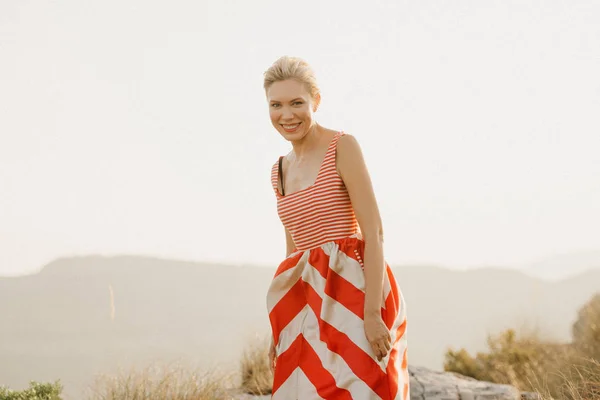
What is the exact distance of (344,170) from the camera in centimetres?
272

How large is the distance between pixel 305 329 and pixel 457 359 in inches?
297

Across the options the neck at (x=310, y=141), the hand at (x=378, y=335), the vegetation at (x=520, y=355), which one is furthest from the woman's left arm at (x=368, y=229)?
the vegetation at (x=520, y=355)

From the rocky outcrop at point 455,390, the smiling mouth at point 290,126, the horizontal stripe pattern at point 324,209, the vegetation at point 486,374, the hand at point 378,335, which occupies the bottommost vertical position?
the rocky outcrop at point 455,390

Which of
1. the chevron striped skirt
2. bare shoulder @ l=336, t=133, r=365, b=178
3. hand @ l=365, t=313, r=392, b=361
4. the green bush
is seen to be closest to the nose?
bare shoulder @ l=336, t=133, r=365, b=178

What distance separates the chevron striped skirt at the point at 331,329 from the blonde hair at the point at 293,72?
694 mm

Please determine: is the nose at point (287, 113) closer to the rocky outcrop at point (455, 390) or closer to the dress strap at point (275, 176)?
the dress strap at point (275, 176)

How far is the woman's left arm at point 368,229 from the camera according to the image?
2.58 meters

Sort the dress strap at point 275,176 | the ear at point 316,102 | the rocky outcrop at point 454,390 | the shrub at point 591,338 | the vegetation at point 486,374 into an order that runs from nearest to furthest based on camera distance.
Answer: the ear at point 316,102 < the dress strap at point 275,176 < the vegetation at point 486,374 < the rocky outcrop at point 454,390 < the shrub at point 591,338

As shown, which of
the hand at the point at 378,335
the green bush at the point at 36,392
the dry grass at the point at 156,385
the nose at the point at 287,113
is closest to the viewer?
the hand at the point at 378,335

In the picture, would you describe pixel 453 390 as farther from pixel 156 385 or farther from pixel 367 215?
pixel 367 215

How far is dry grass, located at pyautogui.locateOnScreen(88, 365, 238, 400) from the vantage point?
19.8 ft

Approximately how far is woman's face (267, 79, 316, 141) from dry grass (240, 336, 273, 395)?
206 inches

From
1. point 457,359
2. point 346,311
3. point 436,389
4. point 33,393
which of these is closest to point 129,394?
point 33,393

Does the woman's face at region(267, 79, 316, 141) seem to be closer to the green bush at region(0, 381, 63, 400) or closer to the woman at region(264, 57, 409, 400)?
the woman at region(264, 57, 409, 400)
